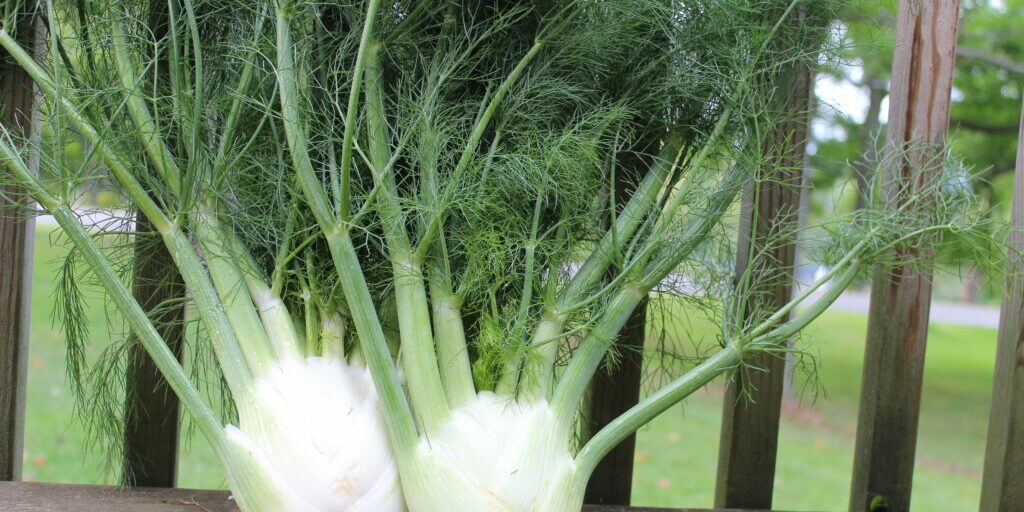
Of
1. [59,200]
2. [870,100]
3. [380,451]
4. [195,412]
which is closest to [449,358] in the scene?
[380,451]

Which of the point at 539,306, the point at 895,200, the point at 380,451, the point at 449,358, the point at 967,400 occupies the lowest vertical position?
the point at 967,400

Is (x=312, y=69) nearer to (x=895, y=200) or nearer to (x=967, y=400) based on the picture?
(x=895, y=200)

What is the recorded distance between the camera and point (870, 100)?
8227 mm

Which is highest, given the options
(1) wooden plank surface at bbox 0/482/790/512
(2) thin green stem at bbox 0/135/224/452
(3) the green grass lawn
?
(2) thin green stem at bbox 0/135/224/452

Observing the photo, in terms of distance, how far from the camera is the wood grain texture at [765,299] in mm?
1942

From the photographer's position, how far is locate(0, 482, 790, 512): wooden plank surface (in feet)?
5.59

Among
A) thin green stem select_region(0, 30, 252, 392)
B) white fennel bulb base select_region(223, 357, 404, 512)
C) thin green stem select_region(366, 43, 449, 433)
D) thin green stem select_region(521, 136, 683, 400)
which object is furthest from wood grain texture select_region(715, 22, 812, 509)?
thin green stem select_region(0, 30, 252, 392)

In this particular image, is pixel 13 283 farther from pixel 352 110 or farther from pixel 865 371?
pixel 865 371

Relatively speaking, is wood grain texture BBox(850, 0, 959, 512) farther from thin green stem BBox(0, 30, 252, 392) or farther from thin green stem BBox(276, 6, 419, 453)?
thin green stem BBox(0, 30, 252, 392)

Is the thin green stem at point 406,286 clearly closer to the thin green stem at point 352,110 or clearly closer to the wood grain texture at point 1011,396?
the thin green stem at point 352,110

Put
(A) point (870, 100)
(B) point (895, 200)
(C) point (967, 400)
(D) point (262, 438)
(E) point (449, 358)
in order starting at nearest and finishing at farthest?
1. (D) point (262, 438)
2. (E) point (449, 358)
3. (B) point (895, 200)
4. (C) point (967, 400)
5. (A) point (870, 100)

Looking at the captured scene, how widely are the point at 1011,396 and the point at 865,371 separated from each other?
32cm

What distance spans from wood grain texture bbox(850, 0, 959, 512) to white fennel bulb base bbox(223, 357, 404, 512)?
→ 1192 mm

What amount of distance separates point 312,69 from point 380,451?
0.80 meters
